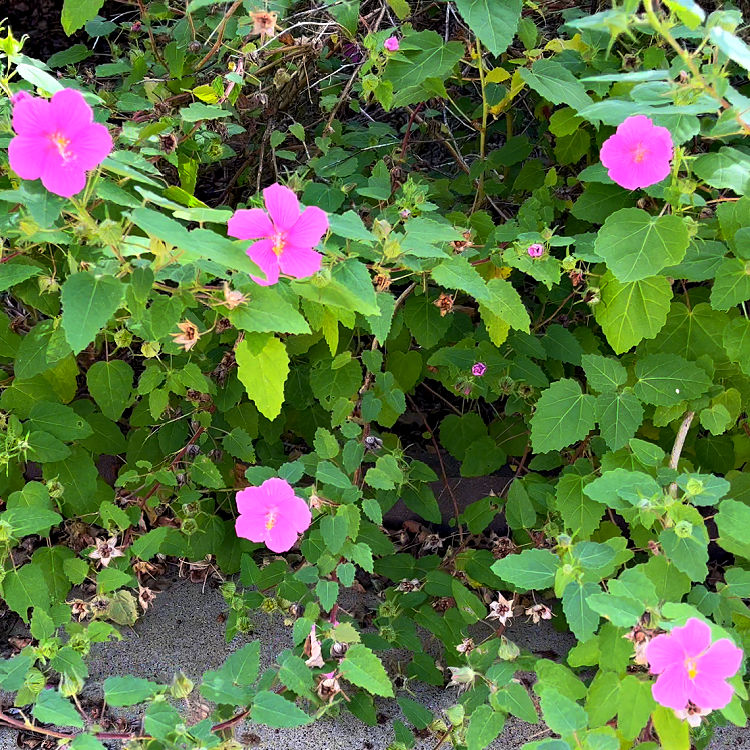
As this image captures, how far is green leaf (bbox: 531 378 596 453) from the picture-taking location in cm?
159

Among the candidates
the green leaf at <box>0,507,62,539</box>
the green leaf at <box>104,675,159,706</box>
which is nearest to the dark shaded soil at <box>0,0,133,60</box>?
the green leaf at <box>0,507,62,539</box>

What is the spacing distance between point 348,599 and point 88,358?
91 centimetres

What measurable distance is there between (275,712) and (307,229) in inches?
29.2

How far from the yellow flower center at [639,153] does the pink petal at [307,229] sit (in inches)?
23.8

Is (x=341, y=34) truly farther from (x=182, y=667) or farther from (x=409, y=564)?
(x=182, y=667)

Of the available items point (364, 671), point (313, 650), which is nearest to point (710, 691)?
point (364, 671)

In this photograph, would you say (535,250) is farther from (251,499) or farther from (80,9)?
(80,9)

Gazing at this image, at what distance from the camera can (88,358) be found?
1.90 meters

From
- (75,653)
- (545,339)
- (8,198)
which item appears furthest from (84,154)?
(545,339)

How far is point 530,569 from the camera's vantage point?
1327 mm

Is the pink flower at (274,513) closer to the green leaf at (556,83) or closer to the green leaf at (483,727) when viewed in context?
the green leaf at (483,727)

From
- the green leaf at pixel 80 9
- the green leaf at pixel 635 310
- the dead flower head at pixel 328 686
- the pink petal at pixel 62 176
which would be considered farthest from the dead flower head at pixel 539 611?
the green leaf at pixel 80 9

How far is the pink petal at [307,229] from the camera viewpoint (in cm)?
109

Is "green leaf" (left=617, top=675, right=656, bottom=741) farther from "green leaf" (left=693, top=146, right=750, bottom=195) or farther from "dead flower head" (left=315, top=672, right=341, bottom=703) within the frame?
"green leaf" (left=693, top=146, right=750, bottom=195)
